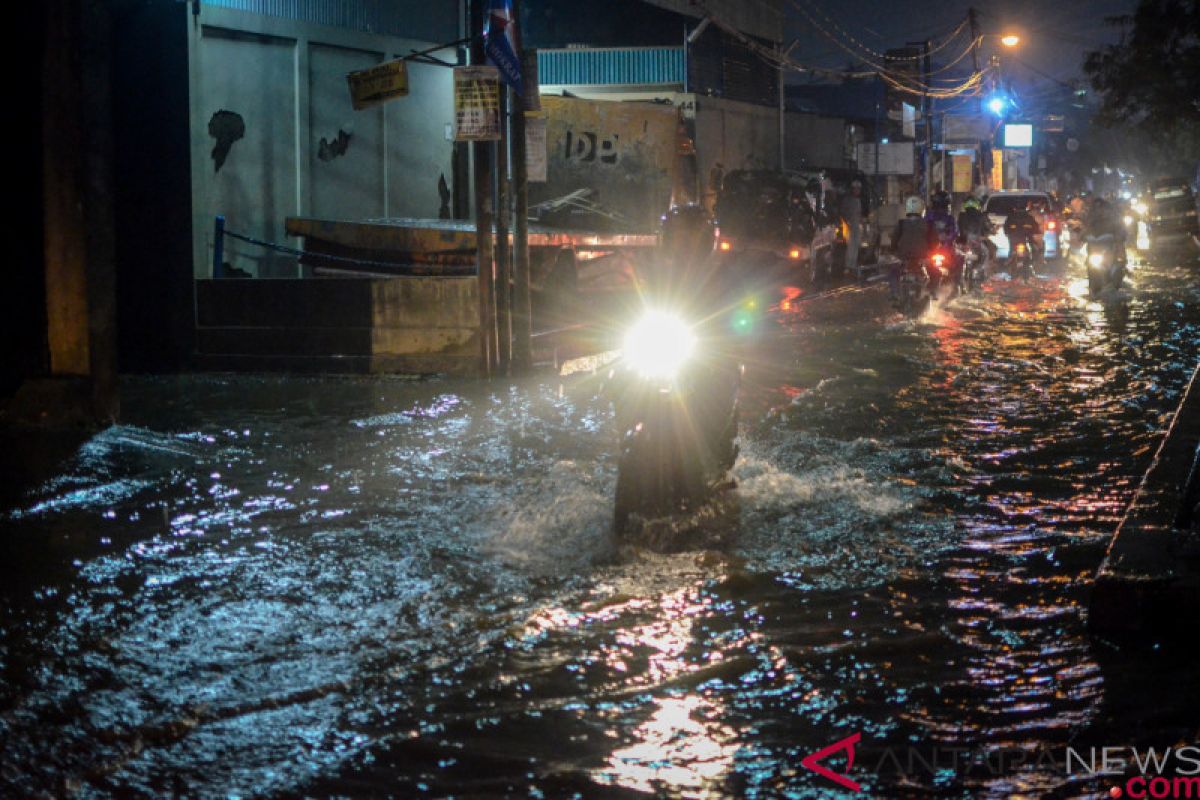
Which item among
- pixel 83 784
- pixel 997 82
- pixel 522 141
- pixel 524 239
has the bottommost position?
pixel 83 784

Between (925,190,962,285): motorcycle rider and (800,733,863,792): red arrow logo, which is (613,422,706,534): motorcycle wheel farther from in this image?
(925,190,962,285): motorcycle rider

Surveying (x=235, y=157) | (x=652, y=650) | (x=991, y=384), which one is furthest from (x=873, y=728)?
(x=235, y=157)

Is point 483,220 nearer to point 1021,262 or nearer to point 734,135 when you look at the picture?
point 1021,262

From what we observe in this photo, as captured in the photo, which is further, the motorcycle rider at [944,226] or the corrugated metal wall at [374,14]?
the motorcycle rider at [944,226]

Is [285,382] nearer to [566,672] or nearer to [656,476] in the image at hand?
[656,476]

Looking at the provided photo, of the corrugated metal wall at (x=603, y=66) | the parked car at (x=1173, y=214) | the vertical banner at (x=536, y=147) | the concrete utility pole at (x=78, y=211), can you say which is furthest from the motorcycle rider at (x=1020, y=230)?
the concrete utility pole at (x=78, y=211)

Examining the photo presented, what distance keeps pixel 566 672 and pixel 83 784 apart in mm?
1812

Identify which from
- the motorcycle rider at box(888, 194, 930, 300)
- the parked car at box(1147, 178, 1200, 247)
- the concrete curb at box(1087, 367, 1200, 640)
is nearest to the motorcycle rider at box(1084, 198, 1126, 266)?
the motorcycle rider at box(888, 194, 930, 300)

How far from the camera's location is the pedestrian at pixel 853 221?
114 ft

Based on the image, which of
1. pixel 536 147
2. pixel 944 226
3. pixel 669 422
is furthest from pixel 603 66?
pixel 669 422

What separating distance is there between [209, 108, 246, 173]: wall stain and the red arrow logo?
14.2m

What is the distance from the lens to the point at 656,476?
25.1ft

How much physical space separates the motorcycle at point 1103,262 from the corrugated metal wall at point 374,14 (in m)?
12.4

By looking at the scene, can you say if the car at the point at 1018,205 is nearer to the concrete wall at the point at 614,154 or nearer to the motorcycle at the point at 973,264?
the motorcycle at the point at 973,264
